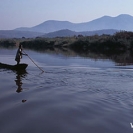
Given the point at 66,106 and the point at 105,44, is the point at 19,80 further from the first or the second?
the point at 105,44

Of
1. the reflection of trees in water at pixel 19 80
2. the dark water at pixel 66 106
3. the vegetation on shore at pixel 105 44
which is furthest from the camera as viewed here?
the vegetation on shore at pixel 105 44

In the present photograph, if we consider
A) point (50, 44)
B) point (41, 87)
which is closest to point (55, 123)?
point (41, 87)

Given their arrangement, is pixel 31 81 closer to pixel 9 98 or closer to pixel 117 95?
pixel 9 98

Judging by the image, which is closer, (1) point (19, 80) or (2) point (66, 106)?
(2) point (66, 106)

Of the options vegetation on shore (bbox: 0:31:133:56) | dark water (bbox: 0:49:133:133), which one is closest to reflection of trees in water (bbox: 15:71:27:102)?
dark water (bbox: 0:49:133:133)

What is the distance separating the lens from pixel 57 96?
12.0m

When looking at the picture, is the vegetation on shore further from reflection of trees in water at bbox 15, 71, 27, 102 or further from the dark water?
the dark water

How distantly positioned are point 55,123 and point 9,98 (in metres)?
3.74

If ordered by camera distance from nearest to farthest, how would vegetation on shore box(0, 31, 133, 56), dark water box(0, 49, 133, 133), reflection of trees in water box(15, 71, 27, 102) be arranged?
1. dark water box(0, 49, 133, 133)
2. reflection of trees in water box(15, 71, 27, 102)
3. vegetation on shore box(0, 31, 133, 56)

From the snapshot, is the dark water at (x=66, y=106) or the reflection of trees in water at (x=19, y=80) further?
the reflection of trees in water at (x=19, y=80)

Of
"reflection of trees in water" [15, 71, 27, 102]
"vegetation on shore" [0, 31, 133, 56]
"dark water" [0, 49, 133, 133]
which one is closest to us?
"dark water" [0, 49, 133, 133]

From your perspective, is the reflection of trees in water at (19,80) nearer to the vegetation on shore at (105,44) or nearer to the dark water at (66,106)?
the dark water at (66,106)

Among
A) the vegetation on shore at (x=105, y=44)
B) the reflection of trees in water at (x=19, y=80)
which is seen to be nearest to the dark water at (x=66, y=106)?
the reflection of trees in water at (x=19, y=80)

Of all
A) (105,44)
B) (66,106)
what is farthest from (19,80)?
(105,44)
